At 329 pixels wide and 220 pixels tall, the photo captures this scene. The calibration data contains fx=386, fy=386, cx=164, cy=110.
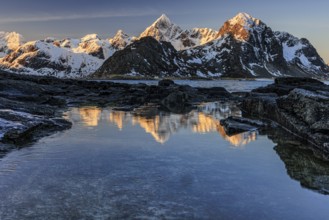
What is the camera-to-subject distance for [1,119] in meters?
18.4

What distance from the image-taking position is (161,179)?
12031 millimetres

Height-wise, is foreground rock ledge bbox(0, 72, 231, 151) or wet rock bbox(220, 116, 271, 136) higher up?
foreground rock ledge bbox(0, 72, 231, 151)

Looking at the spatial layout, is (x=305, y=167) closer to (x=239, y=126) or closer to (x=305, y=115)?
(x=305, y=115)

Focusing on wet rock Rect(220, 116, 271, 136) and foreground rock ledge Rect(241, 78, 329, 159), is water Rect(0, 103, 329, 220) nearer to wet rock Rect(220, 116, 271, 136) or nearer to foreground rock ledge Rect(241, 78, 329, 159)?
foreground rock ledge Rect(241, 78, 329, 159)

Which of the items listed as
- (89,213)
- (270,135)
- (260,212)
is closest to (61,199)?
(89,213)

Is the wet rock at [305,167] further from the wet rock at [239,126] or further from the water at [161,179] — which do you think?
the wet rock at [239,126]

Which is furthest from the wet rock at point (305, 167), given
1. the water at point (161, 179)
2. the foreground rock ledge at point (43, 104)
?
the foreground rock ledge at point (43, 104)

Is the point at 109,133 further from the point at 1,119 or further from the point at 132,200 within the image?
the point at 132,200

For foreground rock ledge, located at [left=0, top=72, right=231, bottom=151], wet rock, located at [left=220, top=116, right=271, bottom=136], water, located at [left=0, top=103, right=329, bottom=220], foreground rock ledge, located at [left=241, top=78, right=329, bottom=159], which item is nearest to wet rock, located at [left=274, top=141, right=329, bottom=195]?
water, located at [left=0, top=103, right=329, bottom=220]

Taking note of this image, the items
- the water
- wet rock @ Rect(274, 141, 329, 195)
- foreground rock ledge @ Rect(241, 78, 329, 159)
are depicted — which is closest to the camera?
the water

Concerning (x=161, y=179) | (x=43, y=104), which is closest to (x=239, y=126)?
(x=161, y=179)

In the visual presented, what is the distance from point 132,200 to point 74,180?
99.6 inches

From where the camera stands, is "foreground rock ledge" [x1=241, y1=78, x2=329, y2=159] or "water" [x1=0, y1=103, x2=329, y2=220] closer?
"water" [x1=0, y1=103, x2=329, y2=220]

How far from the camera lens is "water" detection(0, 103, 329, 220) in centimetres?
941
